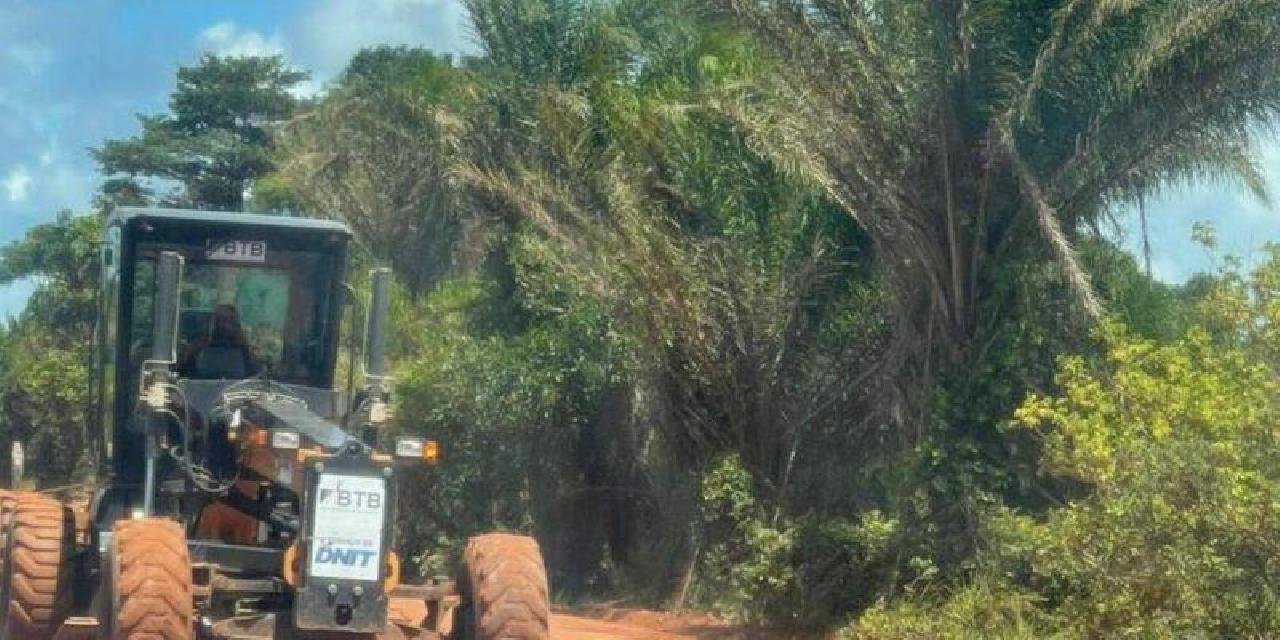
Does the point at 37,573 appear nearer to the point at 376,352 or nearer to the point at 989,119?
the point at 376,352

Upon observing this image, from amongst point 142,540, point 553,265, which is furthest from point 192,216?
point 553,265

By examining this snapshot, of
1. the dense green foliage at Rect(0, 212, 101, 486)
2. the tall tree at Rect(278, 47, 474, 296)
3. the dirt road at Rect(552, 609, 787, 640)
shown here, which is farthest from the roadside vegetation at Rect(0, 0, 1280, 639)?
the dense green foliage at Rect(0, 212, 101, 486)

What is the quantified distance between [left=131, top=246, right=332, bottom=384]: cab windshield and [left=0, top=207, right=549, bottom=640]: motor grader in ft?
0.04

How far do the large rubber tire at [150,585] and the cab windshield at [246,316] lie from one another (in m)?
2.33

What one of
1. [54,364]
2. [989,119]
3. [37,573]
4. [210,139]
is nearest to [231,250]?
[37,573]

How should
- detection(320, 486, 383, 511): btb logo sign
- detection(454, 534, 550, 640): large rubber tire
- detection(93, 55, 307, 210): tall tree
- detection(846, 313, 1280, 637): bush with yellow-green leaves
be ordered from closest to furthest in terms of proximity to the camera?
detection(320, 486, 383, 511): btb logo sign, detection(454, 534, 550, 640): large rubber tire, detection(846, 313, 1280, 637): bush with yellow-green leaves, detection(93, 55, 307, 210): tall tree

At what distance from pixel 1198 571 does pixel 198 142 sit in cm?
3605

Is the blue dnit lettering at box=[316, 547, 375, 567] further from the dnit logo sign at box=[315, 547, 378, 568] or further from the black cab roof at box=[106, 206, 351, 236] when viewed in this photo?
the black cab roof at box=[106, 206, 351, 236]

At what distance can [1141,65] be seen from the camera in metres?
14.8

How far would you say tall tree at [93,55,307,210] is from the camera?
44.3 m

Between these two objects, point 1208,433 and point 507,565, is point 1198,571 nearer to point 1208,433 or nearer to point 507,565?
point 1208,433

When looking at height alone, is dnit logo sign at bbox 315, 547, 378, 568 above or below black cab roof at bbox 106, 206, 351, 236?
below

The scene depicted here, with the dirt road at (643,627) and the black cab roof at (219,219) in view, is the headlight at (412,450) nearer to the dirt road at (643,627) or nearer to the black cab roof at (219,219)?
the black cab roof at (219,219)

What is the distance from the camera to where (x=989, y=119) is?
15773 millimetres
